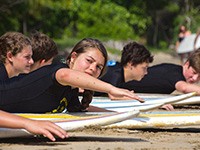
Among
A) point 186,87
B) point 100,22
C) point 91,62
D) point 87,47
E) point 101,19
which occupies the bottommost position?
point 186,87

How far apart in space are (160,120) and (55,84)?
1.23m

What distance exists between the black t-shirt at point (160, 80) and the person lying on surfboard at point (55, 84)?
2297 mm

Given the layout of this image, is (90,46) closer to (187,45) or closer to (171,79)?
(171,79)

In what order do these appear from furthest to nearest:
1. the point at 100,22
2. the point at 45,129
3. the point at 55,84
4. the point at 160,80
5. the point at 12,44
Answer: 1. the point at 100,22
2. the point at 160,80
3. the point at 12,44
4. the point at 55,84
5. the point at 45,129

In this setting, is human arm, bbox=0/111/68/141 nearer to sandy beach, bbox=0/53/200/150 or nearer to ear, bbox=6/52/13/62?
sandy beach, bbox=0/53/200/150

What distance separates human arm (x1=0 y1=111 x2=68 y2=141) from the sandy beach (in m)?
0.13

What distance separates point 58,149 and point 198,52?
11.2 feet

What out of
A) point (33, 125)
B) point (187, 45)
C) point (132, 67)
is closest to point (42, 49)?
point (132, 67)

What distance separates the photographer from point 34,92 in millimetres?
2727

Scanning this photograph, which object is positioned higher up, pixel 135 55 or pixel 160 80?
pixel 135 55

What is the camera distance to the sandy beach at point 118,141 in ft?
7.83

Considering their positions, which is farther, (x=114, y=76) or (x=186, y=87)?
(x=114, y=76)

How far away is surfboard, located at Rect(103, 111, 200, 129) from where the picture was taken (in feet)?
10.6

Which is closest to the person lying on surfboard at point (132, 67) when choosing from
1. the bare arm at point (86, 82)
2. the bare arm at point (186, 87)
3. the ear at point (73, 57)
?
the bare arm at point (186, 87)
